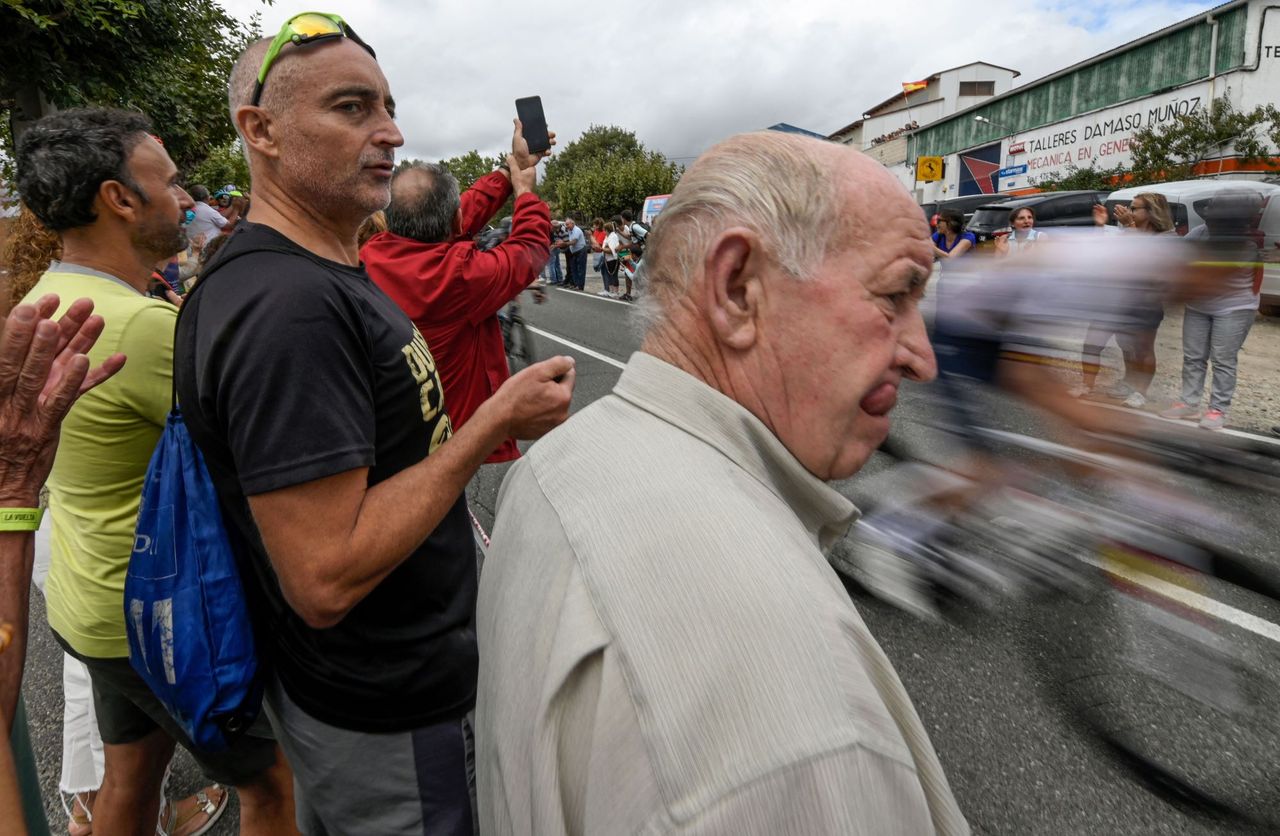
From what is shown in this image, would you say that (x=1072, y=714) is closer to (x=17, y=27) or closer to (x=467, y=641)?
(x=467, y=641)

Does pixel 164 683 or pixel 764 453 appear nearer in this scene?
pixel 764 453

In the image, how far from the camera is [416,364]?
1.34 m

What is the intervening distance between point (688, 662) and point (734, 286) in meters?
0.51

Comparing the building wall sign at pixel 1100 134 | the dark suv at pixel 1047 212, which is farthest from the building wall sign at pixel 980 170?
the dark suv at pixel 1047 212

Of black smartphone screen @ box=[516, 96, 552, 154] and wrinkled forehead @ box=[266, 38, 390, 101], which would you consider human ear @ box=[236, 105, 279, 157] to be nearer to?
wrinkled forehead @ box=[266, 38, 390, 101]

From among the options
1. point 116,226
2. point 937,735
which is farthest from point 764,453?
point 937,735

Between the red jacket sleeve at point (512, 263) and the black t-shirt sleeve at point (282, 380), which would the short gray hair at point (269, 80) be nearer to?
the black t-shirt sleeve at point (282, 380)

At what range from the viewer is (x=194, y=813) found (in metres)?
2.33

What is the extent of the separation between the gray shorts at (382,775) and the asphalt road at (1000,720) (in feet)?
3.77

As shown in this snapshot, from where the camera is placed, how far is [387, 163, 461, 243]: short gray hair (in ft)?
8.48

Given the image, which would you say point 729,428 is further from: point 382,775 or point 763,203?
point 382,775

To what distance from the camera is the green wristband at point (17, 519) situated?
1.14 meters

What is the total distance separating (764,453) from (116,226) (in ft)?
5.38

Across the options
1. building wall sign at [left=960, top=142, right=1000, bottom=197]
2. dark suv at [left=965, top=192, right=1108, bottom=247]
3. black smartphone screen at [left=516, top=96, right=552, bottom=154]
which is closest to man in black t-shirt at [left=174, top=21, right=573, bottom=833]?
black smartphone screen at [left=516, top=96, right=552, bottom=154]
